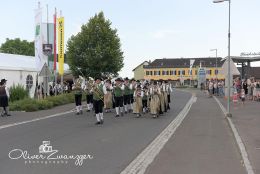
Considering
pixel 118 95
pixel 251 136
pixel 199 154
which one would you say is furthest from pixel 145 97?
pixel 199 154

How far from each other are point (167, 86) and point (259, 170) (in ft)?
52.5

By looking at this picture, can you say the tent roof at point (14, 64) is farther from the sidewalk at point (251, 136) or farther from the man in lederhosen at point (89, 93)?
the sidewalk at point (251, 136)


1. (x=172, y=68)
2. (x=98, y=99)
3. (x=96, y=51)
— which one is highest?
(x=172, y=68)

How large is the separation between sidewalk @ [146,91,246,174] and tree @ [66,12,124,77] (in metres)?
34.2

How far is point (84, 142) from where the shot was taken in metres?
12.2

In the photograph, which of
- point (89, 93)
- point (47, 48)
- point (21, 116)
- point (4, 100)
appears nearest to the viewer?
point (21, 116)

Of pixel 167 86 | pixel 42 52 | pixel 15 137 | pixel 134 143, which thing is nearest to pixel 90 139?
pixel 134 143

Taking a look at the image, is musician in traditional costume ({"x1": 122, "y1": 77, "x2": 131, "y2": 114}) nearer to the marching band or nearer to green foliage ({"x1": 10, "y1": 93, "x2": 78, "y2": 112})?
the marching band

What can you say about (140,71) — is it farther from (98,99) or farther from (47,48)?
(98,99)

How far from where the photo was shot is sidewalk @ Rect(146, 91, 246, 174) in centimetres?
887

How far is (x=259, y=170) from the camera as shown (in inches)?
348

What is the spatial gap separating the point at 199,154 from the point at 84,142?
3159 millimetres

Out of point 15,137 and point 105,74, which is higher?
point 105,74

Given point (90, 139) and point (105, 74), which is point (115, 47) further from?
point (90, 139)
